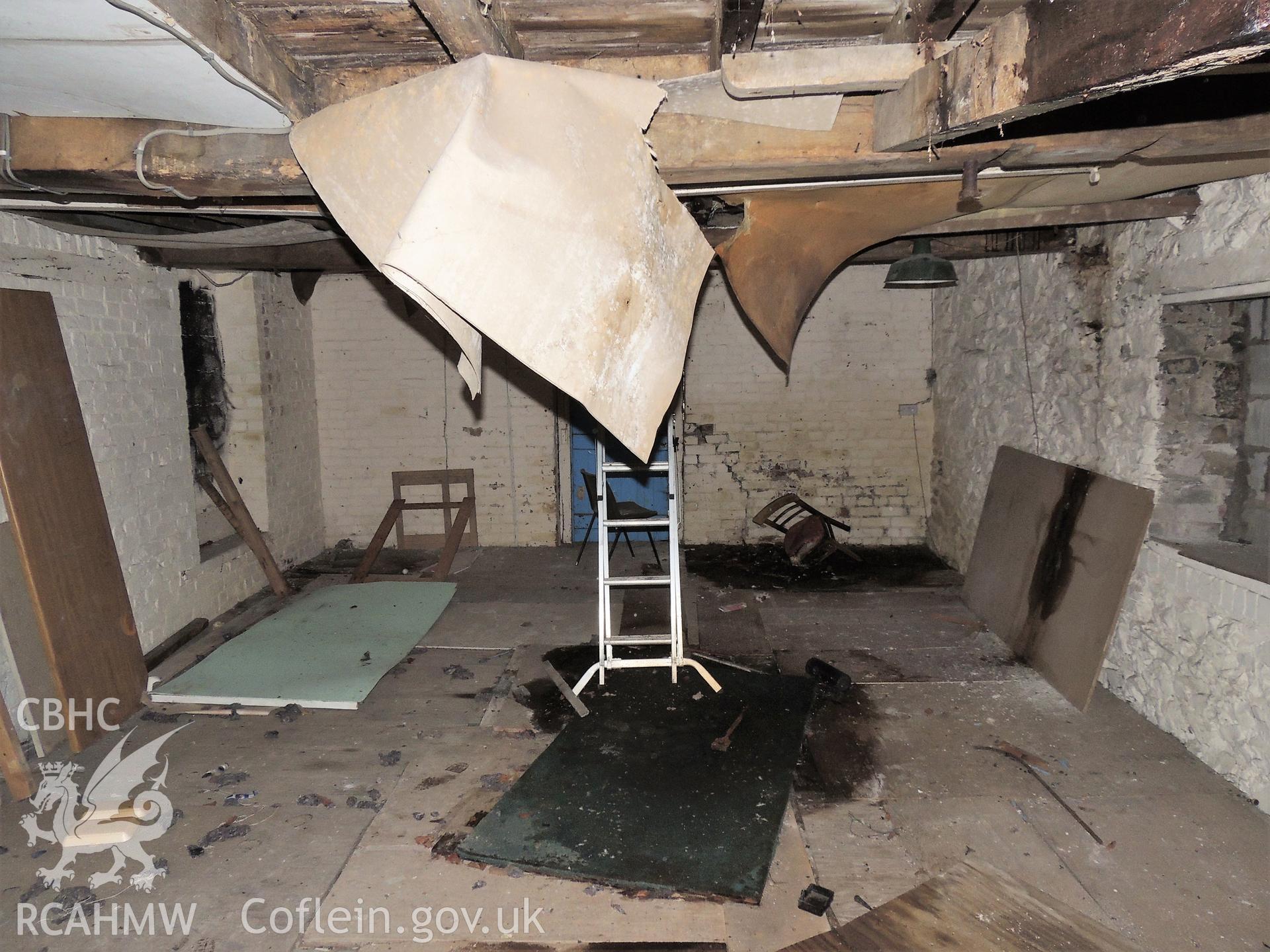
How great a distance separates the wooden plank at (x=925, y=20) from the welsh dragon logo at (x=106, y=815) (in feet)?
11.9

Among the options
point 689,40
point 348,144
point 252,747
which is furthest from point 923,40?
point 252,747

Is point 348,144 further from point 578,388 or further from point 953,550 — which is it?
point 953,550

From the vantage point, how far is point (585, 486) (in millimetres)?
6809

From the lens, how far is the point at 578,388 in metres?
1.68

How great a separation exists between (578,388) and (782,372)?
532cm

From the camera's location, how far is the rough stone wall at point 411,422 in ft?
22.2

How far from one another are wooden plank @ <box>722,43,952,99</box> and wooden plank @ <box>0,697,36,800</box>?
147 inches

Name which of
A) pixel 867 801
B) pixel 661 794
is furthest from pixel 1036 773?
pixel 661 794

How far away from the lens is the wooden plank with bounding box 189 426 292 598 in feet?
17.2

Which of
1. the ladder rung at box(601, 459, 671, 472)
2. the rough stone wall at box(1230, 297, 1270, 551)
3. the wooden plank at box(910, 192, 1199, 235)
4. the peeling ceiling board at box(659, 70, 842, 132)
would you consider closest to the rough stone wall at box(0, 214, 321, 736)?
the ladder rung at box(601, 459, 671, 472)

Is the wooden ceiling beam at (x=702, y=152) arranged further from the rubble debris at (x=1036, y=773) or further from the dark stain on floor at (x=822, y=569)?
the dark stain on floor at (x=822, y=569)

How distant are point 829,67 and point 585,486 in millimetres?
5258

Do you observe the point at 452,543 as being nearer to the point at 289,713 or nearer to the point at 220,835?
the point at 289,713

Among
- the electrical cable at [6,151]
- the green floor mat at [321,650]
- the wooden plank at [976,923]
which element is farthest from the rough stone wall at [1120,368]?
the electrical cable at [6,151]
